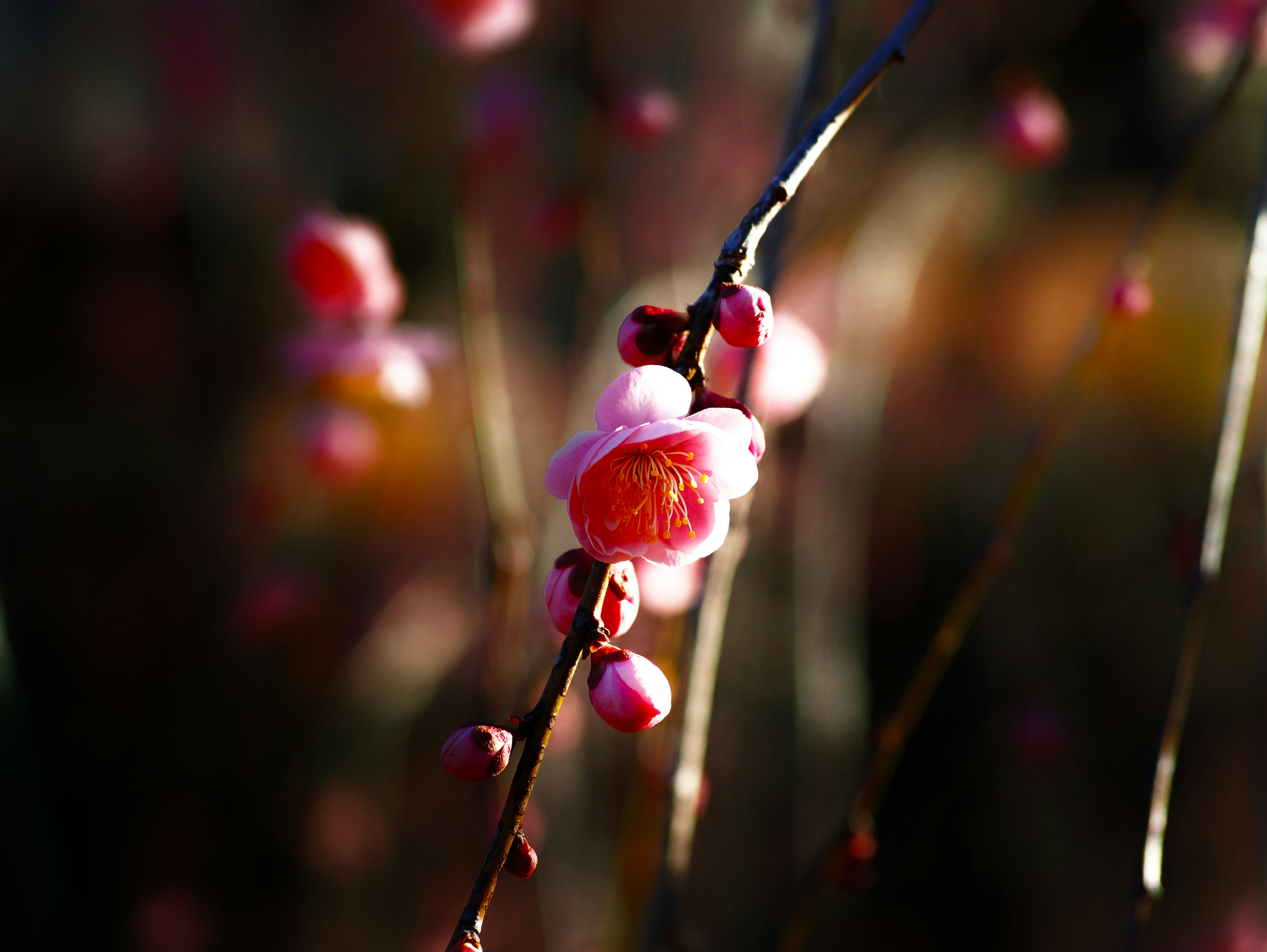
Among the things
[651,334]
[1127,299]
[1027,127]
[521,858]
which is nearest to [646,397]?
[651,334]

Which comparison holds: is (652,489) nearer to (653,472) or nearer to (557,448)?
(653,472)

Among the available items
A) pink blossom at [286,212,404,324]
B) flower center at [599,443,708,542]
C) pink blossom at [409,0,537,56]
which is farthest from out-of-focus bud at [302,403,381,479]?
flower center at [599,443,708,542]

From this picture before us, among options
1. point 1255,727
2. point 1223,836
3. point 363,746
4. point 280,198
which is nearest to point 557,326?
point 280,198

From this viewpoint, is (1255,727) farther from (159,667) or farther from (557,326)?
(159,667)

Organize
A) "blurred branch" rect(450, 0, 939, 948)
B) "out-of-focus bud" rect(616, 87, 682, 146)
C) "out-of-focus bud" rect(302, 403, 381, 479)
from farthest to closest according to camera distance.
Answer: "out-of-focus bud" rect(302, 403, 381, 479) < "out-of-focus bud" rect(616, 87, 682, 146) < "blurred branch" rect(450, 0, 939, 948)

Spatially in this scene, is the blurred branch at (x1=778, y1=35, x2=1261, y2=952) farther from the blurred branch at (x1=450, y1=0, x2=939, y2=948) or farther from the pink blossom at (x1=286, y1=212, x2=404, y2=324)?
the pink blossom at (x1=286, y1=212, x2=404, y2=324)
